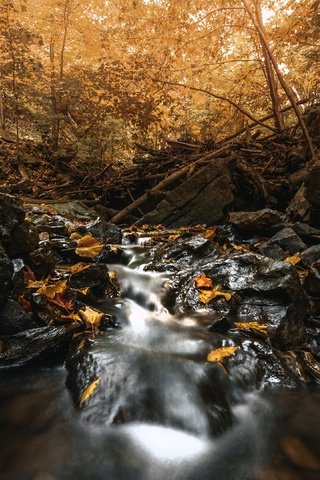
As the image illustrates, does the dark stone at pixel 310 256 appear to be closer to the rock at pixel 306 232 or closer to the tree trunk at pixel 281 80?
the rock at pixel 306 232

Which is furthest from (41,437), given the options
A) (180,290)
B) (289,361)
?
(180,290)

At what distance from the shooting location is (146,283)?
13.8 ft

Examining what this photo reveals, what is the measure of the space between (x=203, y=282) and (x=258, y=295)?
68cm

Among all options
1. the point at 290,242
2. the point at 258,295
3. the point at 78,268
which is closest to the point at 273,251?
the point at 290,242

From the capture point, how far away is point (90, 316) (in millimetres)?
3014

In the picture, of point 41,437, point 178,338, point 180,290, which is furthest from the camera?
point 180,290

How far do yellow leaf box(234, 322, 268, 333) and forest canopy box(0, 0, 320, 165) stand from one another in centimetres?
560

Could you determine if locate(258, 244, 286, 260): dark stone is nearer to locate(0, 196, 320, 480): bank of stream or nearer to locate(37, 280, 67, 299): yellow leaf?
locate(0, 196, 320, 480): bank of stream

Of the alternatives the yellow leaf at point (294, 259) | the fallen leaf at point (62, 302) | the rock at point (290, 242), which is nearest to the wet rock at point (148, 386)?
the fallen leaf at point (62, 302)

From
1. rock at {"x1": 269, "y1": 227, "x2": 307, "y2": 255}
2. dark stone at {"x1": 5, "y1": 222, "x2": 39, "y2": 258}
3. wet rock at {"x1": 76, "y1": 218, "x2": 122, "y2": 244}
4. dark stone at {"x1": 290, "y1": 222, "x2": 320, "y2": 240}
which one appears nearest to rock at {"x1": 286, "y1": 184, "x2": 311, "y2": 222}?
dark stone at {"x1": 290, "y1": 222, "x2": 320, "y2": 240}

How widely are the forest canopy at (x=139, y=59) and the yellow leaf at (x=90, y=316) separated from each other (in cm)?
625

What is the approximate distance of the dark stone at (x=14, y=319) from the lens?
266cm

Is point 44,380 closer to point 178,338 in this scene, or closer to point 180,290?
point 178,338

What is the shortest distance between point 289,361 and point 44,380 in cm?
207
